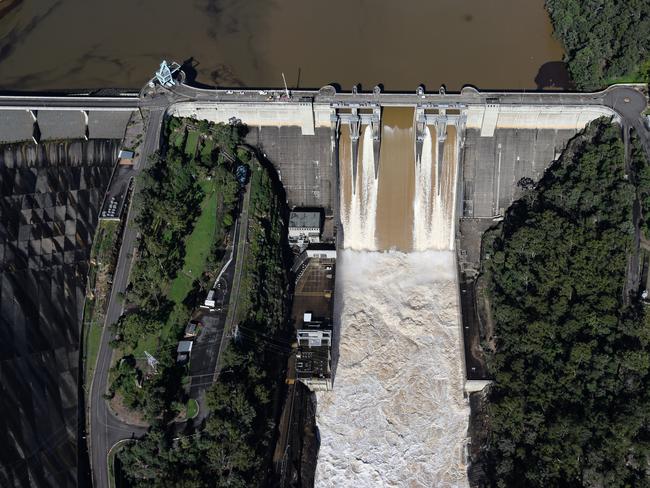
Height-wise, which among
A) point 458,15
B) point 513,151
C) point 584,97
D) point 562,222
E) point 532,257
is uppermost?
point 458,15

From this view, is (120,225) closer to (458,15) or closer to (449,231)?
(449,231)

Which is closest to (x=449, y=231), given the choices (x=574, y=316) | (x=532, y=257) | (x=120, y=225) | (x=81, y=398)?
(x=532, y=257)

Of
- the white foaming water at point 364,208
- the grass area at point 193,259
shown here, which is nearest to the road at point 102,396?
the grass area at point 193,259

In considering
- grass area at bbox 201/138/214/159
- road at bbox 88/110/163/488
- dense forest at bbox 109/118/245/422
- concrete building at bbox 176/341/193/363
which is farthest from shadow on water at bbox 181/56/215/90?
concrete building at bbox 176/341/193/363

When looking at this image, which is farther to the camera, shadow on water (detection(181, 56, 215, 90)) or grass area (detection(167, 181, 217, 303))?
shadow on water (detection(181, 56, 215, 90))

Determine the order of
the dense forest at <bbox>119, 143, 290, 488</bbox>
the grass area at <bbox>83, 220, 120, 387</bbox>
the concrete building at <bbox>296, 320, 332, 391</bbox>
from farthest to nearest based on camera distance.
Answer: the concrete building at <bbox>296, 320, 332, 391</bbox> → the grass area at <bbox>83, 220, 120, 387</bbox> → the dense forest at <bbox>119, 143, 290, 488</bbox>

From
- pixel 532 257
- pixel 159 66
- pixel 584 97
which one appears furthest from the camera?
pixel 159 66

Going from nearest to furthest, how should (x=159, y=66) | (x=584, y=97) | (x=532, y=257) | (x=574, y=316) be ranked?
(x=574, y=316), (x=532, y=257), (x=584, y=97), (x=159, y=66)

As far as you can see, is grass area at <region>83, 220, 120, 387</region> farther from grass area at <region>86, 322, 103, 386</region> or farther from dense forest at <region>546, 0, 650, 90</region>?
dense forest at <region>546, 0, 650, 90</region>
